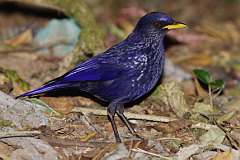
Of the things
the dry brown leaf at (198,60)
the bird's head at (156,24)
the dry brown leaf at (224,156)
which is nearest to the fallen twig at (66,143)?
the dry brown leaf at (224,156)

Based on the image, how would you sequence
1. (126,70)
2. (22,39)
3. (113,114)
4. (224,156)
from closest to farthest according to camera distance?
(224,156) → (126,70) → (113,114) → (22,39)

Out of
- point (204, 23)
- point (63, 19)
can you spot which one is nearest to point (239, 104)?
point (63, 19)

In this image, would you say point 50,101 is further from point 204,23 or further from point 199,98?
point 204,23

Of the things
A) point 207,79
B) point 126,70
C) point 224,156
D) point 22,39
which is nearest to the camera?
point 224,156

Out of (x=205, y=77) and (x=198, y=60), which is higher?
(x=205, y=77)

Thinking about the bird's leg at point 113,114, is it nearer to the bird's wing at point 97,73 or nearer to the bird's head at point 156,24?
the bird's wing at point 97,73

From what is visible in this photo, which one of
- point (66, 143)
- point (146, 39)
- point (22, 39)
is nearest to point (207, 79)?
point (146, 39)

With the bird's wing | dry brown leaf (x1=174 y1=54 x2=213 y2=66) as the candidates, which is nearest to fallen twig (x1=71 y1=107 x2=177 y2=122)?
the bird's wing

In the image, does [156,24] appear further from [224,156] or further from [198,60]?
[198,60]
